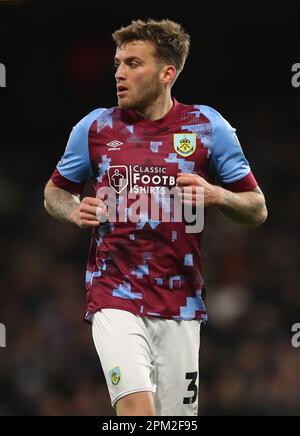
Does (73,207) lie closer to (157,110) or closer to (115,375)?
(157,110)

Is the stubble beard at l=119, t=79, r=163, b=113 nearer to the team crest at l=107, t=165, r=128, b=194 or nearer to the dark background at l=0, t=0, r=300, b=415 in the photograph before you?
the team crest at l=107, t=165, r=128, b=194

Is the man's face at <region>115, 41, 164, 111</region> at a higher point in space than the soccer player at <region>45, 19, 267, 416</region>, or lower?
higher

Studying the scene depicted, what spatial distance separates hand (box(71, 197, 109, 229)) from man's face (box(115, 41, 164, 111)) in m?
0.64

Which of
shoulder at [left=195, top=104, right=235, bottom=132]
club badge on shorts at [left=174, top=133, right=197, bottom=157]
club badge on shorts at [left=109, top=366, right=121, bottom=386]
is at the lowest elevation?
club badge on shorts at [left=109, top=366, right=121, bottom=386]

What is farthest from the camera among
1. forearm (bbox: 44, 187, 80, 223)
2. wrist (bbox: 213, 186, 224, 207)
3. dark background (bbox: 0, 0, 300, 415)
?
dark background (bbox: 0, 0, 300, 415)

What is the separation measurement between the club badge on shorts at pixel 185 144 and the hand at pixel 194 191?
12.4 inches

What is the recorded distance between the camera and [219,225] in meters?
12.3

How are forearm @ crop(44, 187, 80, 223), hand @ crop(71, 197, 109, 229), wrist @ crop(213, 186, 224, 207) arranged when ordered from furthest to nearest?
forearm @ crop(44, 187, 80, 223), wrist @ crop(213, 186, 224, 207), hand @ crop(71, 197, 109, 229)

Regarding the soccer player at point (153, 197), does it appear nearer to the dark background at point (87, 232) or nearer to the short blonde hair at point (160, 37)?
the short blonde hair at point (160, 37)

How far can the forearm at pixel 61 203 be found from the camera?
5.12m

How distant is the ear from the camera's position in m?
5.28

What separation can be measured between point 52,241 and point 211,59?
12.0 ft

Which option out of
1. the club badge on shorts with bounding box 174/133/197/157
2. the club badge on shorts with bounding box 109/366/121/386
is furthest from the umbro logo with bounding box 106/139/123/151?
the club badge on shorts with bounding box 109/366/121/386

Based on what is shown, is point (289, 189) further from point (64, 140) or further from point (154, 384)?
point (154, 384)
